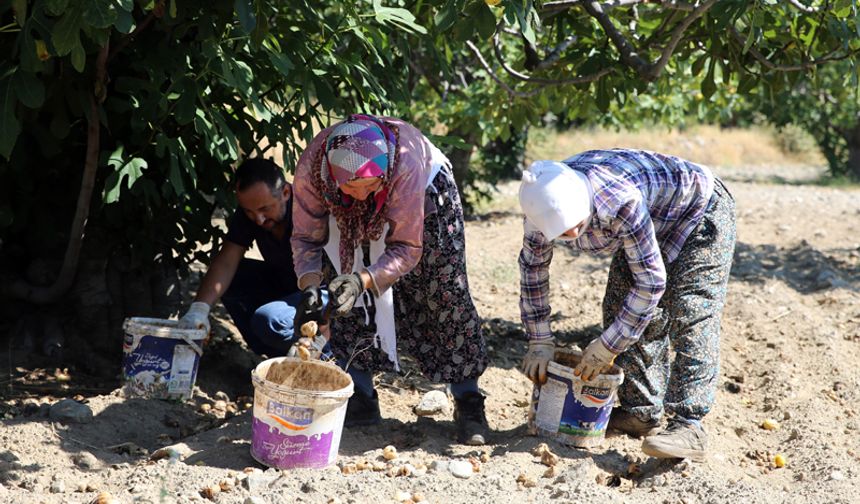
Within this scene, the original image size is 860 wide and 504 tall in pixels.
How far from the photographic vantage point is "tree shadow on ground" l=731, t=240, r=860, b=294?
6.47 metres

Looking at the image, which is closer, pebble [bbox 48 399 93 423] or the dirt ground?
the dirt ground

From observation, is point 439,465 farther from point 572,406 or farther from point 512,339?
point 512,339

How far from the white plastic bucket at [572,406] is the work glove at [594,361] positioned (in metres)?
0.03

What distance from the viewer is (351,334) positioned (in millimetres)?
3541

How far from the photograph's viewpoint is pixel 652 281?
120 inches

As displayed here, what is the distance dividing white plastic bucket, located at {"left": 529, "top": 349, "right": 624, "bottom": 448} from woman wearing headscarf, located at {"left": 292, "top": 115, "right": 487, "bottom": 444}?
0.80ft

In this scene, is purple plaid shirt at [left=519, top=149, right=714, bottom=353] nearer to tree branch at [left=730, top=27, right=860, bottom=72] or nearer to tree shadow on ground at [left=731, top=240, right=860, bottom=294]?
tree branch at [left=730, top=27, right=860, bottom=72]

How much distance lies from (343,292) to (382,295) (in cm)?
33

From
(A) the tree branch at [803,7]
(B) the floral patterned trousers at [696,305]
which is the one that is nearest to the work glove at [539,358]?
(B) the floral patterned trousers at [696,305]

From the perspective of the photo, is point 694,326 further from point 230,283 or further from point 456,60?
point 456,60

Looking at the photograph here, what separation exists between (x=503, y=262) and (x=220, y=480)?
4.15 metres

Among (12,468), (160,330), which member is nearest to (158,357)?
(160,330)

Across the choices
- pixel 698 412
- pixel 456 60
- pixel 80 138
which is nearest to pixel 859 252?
pixel 456 60

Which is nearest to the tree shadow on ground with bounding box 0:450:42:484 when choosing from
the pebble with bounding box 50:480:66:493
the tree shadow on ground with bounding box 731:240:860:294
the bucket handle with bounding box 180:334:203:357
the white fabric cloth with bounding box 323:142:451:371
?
the pebble with bounding box 50:480:66:493
